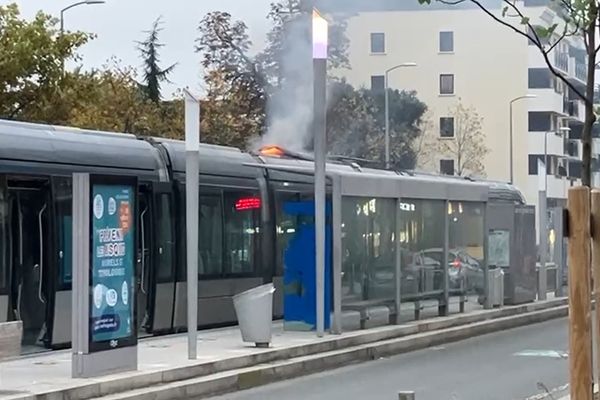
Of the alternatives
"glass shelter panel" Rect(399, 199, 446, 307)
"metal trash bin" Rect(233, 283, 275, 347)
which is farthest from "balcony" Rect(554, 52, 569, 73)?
"metal trash bin" Rect(233, 283, 275, 347)

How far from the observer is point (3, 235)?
16.2 m

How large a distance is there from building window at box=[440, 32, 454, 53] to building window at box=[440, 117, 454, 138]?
4.92 m

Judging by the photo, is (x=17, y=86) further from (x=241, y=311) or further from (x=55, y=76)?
(x=241, y=311)

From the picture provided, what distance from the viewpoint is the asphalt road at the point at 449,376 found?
1483 centimetres

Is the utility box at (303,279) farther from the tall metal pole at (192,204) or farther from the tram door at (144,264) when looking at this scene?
the tall metal pole at (192,204)

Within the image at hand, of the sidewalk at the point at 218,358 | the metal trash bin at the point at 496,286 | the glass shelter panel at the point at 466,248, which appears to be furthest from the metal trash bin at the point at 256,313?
the metal trash bin at the point at 496,286

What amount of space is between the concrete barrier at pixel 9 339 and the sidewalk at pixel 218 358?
0.34m

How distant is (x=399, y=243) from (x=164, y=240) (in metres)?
4.77

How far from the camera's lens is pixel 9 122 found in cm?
1638

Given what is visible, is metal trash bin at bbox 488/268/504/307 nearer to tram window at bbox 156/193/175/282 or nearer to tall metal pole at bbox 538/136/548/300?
tall metal pole at bbox 538/136/548/300

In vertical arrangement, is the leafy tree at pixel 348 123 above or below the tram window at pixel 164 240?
above

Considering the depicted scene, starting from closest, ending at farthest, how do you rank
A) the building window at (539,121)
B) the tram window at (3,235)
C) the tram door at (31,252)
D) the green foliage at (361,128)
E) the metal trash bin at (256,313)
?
1. the tram window at (3,235)
2. the tram door at (31,252)
3. the metal trash bin at (256,313)
4. the green foliage at (361,128)
5. the building window at (539,121)

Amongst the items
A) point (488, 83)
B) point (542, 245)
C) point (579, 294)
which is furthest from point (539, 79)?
point (579, 294)

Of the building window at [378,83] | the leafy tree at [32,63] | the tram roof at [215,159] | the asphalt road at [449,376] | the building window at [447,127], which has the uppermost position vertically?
the building window at [378,83]
